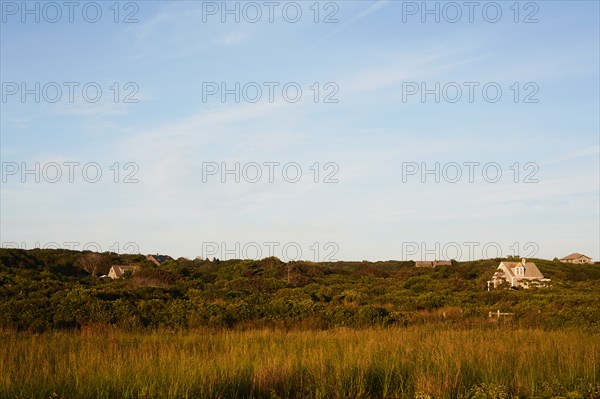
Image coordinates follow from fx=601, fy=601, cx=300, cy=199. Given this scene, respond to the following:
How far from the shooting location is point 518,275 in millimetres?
58844

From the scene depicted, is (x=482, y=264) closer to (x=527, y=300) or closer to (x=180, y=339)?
(x=527, y=300)

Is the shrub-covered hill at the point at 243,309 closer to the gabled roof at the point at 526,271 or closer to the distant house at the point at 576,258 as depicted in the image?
the gabled roof at the point at 526,271

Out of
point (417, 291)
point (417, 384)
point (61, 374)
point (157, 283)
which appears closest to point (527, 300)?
point (417, 291)

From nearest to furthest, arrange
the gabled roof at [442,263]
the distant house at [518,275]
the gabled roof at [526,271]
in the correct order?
1. the distant house at [518,275]
2. the gabled roof at [526,271]
3. the gabled roof at [442,263]

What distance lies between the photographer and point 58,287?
1163 inches

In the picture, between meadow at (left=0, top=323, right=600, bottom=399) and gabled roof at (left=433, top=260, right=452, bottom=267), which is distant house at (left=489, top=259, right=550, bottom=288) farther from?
meadow at (left=0, top=323, right=600, bottom=399)

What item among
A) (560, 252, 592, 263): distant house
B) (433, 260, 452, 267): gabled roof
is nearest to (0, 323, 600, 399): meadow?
(433, 260, 452, 267): gabled roof

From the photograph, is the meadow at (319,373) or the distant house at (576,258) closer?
the meadow at (319,373)

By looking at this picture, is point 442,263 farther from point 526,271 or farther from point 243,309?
point 243,309

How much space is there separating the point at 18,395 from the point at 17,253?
59.2m

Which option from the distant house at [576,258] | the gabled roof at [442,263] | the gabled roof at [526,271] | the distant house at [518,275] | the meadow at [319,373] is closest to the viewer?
the meadow at [319,373]

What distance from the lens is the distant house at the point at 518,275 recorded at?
183ft

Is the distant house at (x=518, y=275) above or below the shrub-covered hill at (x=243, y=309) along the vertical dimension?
below

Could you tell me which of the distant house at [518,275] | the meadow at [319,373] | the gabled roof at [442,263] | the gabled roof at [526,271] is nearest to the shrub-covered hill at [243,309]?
the meadow at [319,373]
